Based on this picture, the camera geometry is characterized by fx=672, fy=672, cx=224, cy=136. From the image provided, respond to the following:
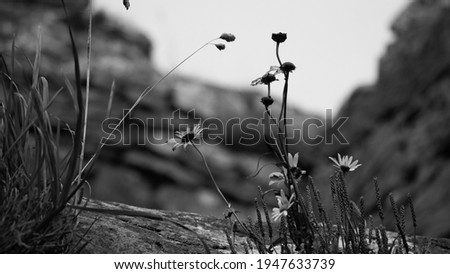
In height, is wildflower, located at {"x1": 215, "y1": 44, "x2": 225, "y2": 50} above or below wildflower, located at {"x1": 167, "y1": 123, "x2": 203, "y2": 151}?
above

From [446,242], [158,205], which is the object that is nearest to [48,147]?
[446,242]

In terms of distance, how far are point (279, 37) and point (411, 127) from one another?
25.2 feet

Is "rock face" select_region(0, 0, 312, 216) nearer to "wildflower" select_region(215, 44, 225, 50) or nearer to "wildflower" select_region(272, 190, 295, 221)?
"wildflower" select_region(215, 44, 225, 50)

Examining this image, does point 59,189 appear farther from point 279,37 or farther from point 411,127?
point 411,127

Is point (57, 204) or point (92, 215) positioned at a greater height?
point (92, 215)

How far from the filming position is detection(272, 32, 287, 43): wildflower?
1.99 metres

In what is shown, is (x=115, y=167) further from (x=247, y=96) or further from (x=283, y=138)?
(x=283, y=138)

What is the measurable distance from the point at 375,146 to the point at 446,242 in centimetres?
732

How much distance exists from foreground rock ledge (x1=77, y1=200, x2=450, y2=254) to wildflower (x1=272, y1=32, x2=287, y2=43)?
0.75 metres

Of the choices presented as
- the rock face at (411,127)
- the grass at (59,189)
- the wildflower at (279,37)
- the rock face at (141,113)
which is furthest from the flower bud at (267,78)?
the rock face at (141,113)

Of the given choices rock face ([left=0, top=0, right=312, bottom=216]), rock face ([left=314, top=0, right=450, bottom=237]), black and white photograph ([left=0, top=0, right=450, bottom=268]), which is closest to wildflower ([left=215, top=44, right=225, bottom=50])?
black and white photograph ([left=0, top=0, right=450, bottom=268])

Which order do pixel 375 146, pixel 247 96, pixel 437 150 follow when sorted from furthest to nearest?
1. pixel 247 96
2. pixel 375 146
3. pixel 437 150

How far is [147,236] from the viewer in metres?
2.35

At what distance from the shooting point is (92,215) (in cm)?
239
